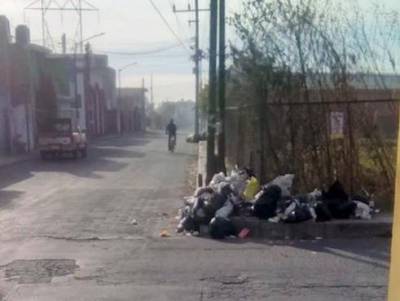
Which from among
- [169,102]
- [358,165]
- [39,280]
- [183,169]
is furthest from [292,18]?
[169,102]

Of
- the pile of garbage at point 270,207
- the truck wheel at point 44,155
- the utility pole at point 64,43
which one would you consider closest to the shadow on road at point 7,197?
the pile of garbage at point 270,207

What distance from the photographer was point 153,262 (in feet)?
33.3

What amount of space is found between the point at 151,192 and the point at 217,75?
13.7 ft

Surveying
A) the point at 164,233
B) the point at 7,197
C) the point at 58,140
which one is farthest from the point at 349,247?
the point at 58,140

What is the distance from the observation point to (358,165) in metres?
14.7

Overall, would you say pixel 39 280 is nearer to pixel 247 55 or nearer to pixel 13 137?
pixel 247 55

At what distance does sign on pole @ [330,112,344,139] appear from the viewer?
14.5 metres

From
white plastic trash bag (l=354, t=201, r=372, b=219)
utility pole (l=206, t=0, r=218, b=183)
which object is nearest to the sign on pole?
white plastic trash bag (l=354, t=201, r=372, b=219)

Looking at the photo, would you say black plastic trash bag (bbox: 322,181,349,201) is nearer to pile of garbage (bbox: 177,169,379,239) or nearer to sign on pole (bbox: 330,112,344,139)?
pile of garbage (bbox: 177,169,379,239)

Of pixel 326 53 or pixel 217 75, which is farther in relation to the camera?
pixel 217 75

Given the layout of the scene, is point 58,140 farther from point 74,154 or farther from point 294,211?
point 294,211

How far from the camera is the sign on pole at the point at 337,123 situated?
14.5m

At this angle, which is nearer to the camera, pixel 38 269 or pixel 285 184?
pixel 38 269

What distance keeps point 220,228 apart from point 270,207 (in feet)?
3.34
